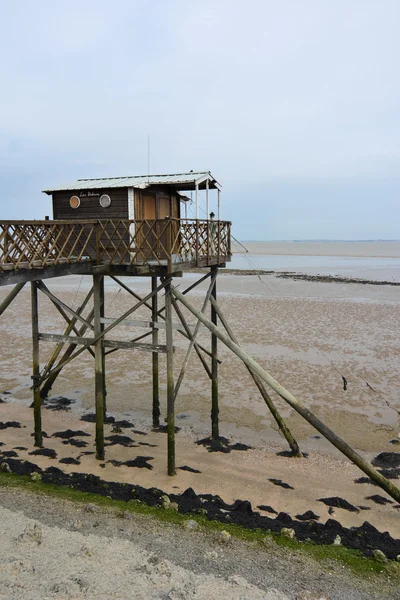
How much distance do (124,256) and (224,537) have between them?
651 cm

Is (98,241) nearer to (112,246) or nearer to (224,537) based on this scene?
(112,246)

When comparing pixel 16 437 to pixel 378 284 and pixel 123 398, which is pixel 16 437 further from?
pixel 378 284

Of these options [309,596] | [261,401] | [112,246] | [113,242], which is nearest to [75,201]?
[113,242]

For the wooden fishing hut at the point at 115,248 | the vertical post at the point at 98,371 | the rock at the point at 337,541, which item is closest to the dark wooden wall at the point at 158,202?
the wooden fishing hut at the point at 115,248

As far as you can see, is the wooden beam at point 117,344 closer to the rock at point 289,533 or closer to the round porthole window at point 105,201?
the round porthole window at point 105,201

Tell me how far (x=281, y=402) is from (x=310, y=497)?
6.74 meters

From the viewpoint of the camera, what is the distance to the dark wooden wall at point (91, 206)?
13195 millimetres

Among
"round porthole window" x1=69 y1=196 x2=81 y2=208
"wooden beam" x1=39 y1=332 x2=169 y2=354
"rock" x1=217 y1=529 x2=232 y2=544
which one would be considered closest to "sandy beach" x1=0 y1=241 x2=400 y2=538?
"rock" x1=217 y1=529 x2=232 y2=544

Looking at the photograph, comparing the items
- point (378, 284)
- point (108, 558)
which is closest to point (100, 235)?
point (108, 558)

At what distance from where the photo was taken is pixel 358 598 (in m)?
6.71

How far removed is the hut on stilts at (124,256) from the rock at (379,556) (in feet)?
5.98

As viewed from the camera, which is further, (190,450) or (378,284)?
(378,284)

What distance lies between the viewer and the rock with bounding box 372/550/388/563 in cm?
763

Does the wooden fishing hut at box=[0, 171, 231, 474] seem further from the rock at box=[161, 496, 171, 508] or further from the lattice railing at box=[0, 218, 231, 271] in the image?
the rock at box=[161, 496, 171, 508]
